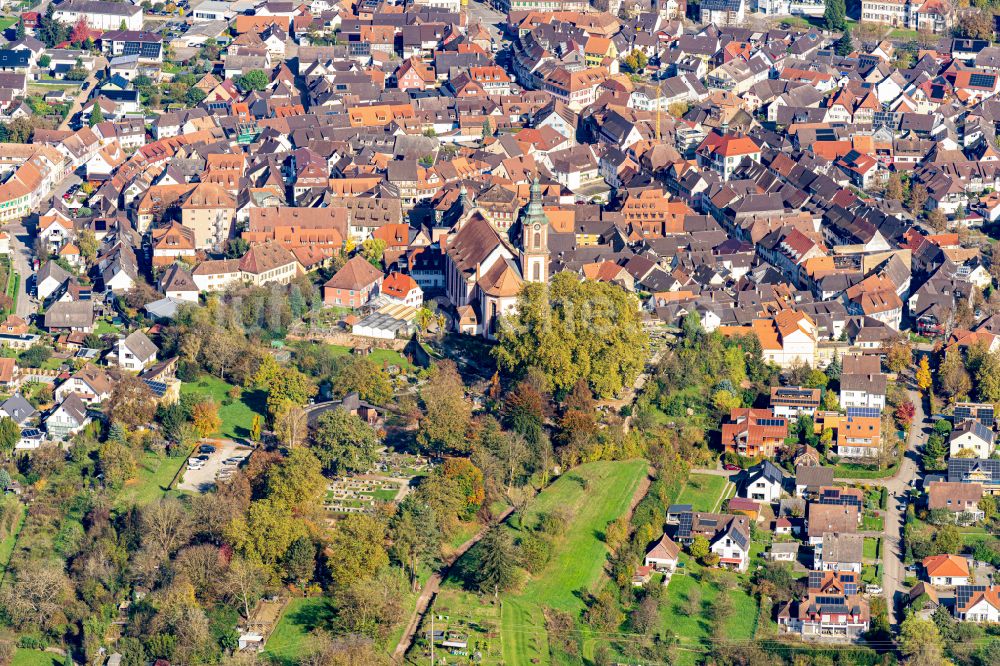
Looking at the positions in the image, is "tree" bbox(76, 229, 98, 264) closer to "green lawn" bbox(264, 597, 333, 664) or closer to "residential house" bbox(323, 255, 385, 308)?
"residential house" bbox(323, 255, 385, 308)

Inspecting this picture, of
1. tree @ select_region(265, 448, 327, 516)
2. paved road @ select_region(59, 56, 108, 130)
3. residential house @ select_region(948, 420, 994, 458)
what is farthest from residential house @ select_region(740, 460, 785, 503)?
paved road @ select_region(59, 56, 108, 130)

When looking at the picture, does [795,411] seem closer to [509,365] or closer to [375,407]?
[509,365]

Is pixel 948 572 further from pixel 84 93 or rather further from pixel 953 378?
pixel 84 93

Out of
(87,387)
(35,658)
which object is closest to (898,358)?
(87,387)

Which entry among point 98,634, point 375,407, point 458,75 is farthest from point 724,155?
point 98,634

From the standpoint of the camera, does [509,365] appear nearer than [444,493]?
No

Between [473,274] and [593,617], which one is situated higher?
[473,274]
